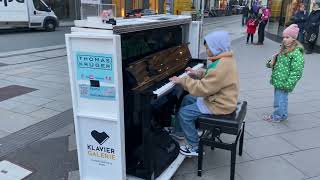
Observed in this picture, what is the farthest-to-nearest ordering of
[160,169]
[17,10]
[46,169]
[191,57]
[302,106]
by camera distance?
1. [17,10]
2. [302,106]
3. [191,57]
4. [46,169]
5. [160,169]

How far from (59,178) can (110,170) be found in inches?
26.8

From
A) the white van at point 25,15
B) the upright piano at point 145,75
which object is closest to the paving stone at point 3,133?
the upright piano at point 145,75

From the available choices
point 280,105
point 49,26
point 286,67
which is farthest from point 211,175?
point 49,26

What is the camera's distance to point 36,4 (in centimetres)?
1702

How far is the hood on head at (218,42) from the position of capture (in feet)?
10.5

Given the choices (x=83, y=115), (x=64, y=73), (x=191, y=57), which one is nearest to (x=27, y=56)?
(x=64, y=73)

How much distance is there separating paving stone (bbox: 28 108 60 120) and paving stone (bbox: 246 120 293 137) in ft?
10.2

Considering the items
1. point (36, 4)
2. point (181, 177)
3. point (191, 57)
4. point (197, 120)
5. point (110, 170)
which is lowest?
point (181, 177)

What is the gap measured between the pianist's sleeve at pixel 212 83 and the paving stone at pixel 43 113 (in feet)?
9.33

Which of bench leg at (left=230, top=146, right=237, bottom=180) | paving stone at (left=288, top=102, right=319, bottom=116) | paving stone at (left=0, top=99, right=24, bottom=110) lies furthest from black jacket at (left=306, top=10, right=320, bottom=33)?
paving stone at (left=0, top=99, right=24, bottom=110)

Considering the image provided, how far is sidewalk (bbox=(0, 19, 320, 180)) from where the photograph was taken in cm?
351

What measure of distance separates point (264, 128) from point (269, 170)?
121cm

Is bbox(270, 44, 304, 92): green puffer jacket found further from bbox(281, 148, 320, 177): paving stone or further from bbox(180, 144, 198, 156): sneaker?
bbox(180, 144, 198, 156): sneaker

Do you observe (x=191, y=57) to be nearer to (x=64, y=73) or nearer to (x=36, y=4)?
(x=64, y=73)
